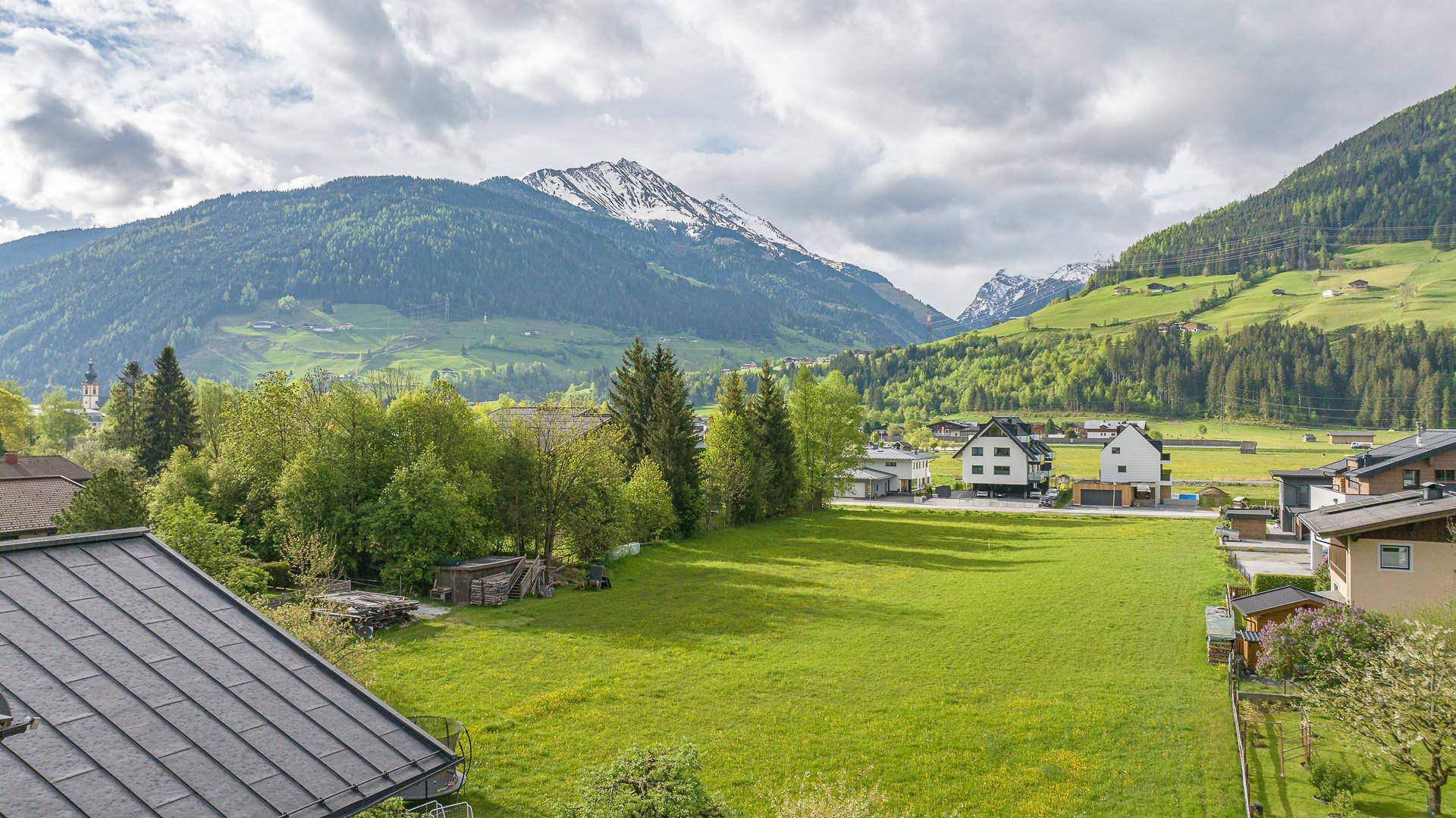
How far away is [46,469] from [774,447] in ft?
202

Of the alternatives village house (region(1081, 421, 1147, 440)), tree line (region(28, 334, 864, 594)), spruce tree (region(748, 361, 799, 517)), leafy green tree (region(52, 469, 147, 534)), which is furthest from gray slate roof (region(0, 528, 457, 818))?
village house (region(1081, 421, 1147, 440))

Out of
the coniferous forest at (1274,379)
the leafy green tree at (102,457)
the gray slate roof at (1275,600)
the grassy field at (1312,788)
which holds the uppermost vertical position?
the coniferous forest at (1274,379)

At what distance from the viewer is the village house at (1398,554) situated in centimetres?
2675

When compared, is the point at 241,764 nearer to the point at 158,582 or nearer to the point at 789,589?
the point at 158,582

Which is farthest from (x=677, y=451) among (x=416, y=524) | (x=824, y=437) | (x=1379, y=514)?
(x=1379, y=514)

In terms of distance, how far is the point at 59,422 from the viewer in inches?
4045

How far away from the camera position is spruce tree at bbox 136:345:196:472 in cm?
6362

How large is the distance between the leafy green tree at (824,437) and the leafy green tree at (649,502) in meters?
25.7

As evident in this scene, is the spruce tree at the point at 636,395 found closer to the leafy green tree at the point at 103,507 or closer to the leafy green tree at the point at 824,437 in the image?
the leafy green tree at the point at 824,437

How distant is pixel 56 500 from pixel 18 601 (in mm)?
57541

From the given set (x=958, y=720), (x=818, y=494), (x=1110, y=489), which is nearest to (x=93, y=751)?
(x=958, y=720)

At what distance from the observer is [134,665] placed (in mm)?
9602

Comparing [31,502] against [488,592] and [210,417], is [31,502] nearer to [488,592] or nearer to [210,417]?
[210,417]

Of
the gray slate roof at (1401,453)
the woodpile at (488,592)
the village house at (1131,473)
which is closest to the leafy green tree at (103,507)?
the woodpile at (488,592)
